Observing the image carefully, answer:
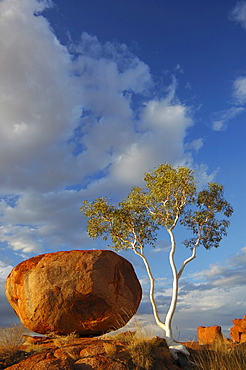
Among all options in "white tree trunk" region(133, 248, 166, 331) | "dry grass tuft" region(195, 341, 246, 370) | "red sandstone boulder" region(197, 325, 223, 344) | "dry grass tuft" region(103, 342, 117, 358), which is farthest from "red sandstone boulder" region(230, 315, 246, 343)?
"dry grass tuft" region(103, 342, 117, 358)

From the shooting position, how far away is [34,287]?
15.6 metres

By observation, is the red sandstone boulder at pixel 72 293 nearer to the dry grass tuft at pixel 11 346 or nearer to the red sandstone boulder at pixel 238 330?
the dry grass tuft at pixel 11 346

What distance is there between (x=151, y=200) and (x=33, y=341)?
1394 cm

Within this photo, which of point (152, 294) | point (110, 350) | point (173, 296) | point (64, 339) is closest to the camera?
point (110, 350)

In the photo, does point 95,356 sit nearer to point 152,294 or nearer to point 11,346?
point 11,346

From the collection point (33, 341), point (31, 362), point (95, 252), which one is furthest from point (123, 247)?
point (31, 362)

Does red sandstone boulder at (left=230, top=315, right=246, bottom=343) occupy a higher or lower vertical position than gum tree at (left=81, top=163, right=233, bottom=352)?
lower

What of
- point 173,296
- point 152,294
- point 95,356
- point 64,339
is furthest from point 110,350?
point 152,294

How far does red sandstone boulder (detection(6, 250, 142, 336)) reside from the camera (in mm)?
15297

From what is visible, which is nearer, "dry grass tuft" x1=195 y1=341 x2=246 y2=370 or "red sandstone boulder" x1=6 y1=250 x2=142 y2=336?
"dry grass tuft" x1=195 y1=341 x2=246 y2=370

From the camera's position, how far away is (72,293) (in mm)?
15234

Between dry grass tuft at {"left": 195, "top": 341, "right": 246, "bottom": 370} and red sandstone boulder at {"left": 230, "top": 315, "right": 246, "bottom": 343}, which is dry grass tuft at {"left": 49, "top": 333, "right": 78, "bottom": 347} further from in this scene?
red sandstone boulder at {"left": 230, "top": 315, "right": 246, "bottom": 343}

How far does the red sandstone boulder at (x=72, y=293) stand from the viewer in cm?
1530

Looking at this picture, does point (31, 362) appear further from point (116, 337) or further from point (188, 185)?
point (188, 185)
